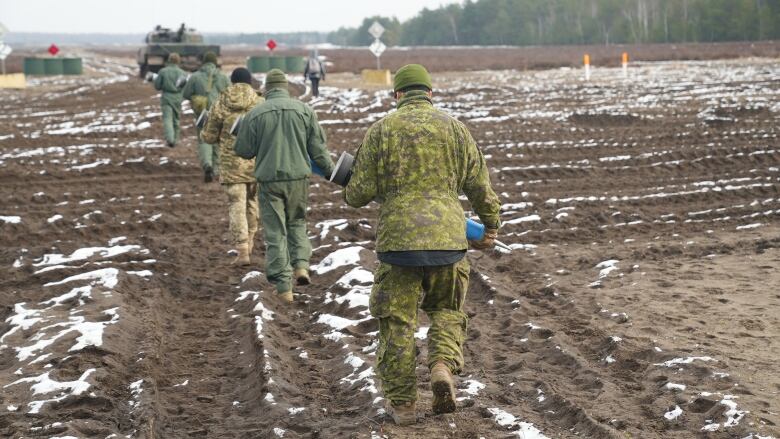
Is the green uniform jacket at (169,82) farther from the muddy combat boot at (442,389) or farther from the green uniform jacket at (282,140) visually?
the muddy combat boot at (442,389)

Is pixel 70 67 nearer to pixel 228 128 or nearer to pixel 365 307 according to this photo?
pixel 228 128

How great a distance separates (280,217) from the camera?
8.41 metres

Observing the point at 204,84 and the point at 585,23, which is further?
the point at 585,23

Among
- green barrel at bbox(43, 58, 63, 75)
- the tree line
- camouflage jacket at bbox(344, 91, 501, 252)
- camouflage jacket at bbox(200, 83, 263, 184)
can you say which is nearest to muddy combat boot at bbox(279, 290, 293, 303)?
camouflage jacket at bbox(200, 83, 263, 184)

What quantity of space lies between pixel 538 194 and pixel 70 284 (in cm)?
628

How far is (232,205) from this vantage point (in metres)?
9.70

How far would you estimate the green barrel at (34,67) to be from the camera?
48.8 metres

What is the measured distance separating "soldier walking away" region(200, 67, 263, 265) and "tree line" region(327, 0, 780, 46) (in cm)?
7037

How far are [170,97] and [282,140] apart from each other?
9.09m

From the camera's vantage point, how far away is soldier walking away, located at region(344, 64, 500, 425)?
539 cm

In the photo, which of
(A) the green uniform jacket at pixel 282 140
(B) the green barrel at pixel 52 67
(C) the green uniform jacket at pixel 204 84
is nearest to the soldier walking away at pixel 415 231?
(A) the green uniform jacket at pixel 282 140

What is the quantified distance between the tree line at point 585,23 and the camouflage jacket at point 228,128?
231ft

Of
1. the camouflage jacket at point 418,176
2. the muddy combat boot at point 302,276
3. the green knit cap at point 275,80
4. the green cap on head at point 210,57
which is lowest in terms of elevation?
the muddy combat boot at point 302,276

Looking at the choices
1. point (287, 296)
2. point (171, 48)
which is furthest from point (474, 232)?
point (171, 48)
